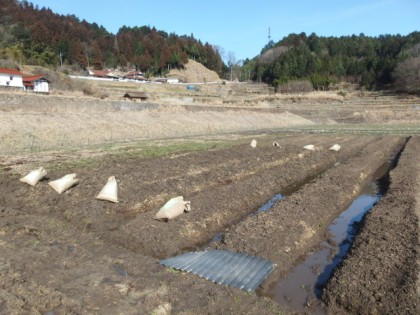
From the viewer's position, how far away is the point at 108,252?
250 inches

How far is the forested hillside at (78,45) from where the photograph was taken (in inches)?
3049

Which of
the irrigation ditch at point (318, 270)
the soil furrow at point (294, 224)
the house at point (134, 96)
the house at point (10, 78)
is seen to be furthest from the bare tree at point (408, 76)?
the irrigation ditch at point (318, 270)

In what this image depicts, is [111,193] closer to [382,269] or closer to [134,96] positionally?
[382,269]

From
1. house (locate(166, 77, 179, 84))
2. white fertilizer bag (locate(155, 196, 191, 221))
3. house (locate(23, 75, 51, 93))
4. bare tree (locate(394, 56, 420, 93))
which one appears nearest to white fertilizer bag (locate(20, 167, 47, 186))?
white fertilizer bag (locate(155, 196, 191, 221))

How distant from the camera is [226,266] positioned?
6.02 metres

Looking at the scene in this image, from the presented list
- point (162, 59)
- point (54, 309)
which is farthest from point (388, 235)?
point (162, 59)

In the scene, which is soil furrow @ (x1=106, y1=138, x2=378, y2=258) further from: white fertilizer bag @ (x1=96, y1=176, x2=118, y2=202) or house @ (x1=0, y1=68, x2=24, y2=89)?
house @ (x1=0, y1=68, x2=24, y2=89)

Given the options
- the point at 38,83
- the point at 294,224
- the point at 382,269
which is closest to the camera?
the point at 382,269

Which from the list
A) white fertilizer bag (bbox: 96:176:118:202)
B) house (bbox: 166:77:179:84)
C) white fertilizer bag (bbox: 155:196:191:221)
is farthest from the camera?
house (bbox: 166:77:179:84)

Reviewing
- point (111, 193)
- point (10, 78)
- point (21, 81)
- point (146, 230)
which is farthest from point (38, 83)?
point (146, 230)

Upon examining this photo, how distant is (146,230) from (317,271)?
3361mm

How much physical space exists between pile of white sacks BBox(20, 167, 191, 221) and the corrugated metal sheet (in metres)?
1.56

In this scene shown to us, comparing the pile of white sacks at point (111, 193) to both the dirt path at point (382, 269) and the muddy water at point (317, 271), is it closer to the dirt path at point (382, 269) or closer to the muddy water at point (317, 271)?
the muddy water at point (317, 271)

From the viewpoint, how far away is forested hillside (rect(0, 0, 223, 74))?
77.4m
